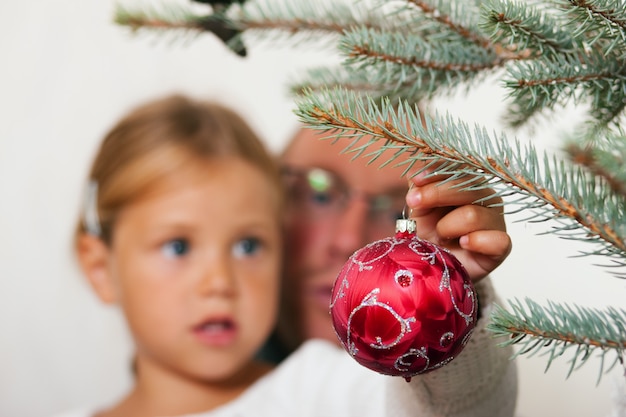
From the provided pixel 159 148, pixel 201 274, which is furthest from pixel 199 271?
pixel 159 148

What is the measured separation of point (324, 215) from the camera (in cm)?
118

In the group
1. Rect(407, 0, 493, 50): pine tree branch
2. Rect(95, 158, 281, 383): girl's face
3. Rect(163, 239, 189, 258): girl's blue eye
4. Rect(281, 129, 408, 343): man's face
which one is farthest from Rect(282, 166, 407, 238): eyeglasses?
Rect(407, 0, 493, 50): pine tree branch

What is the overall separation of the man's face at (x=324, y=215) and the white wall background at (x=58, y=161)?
0.86 ft

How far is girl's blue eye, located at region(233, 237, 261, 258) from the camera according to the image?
1.08 m

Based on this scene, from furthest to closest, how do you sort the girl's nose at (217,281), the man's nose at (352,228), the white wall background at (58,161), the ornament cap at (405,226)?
the white wall background at (58,161), the man's nose at (352,228), the girl's nose at (217,281), the ornament cap at (405,226)

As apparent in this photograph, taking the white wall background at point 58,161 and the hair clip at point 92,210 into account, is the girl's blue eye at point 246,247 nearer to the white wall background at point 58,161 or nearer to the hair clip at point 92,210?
the hair clip at point 92,210

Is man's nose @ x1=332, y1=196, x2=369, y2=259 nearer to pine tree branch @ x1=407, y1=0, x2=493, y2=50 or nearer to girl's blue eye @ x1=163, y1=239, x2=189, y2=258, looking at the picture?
girl's blue eye @ x1=163, y1=239, x2=189, y2=258

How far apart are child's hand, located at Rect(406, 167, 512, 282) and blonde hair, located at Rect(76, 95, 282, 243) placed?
0.62 m

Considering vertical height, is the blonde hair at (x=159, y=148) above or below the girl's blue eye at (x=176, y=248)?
above

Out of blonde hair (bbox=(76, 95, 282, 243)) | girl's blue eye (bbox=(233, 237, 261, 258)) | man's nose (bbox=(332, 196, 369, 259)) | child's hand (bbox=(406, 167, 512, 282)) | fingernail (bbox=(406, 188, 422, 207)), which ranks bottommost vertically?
man's nose (bbox=(332, 196, 369, 259))

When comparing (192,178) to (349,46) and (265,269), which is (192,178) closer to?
(265,269)

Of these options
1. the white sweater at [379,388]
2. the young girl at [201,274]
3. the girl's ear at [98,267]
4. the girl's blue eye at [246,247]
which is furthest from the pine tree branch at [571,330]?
the girl's ear at [98,267]

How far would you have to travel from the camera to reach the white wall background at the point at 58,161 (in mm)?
1378

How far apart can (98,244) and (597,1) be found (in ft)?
3.07
